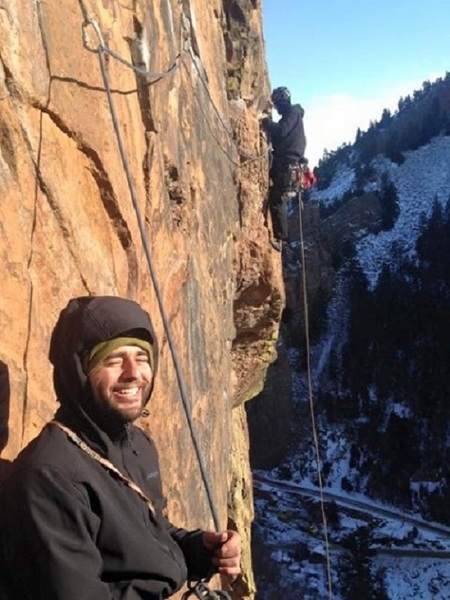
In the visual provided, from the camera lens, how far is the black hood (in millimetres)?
1982

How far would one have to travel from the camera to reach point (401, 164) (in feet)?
203

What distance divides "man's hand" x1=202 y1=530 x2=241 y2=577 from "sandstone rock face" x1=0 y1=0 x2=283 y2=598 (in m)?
0.84

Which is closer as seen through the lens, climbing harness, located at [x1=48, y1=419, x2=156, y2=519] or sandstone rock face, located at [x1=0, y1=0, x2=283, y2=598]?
climbing harness, located at [x1=48, y1=419, x2=156, y2=519]

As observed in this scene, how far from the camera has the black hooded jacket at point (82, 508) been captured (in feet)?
5.51

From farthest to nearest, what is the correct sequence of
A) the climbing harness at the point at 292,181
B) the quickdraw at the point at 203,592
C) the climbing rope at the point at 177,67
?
the climbing harness at the point at 292,181
the climbing rope at the point at 177,67
the quickdraw at the point at 203,592

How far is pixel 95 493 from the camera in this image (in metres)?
1.81

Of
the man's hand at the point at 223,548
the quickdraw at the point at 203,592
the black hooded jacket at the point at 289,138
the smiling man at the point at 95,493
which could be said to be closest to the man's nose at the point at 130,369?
the smiling man at the point at 95,493

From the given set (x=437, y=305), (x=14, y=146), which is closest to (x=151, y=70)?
(x=14, y=146)

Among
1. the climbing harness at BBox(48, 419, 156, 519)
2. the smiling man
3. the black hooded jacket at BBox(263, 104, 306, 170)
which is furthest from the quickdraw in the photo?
the black hooded jacket at BBox(263, 104, 306, 170)

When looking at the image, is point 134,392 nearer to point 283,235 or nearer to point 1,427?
point 1,427

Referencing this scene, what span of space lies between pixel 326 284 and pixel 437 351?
7.94 meters

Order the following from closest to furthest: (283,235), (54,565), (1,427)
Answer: (54,565) → (1,427) → (283,235)

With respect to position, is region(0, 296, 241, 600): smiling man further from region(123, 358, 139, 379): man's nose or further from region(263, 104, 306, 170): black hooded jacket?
region(263, 104, 306, 170): black hooded jacket

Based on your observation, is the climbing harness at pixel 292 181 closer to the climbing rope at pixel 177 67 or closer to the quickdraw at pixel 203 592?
the climbing rope at pixel 177 67
